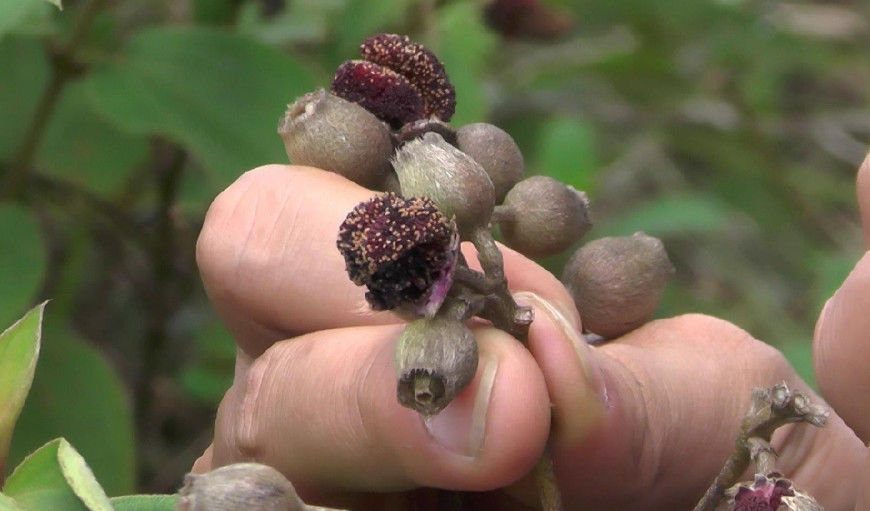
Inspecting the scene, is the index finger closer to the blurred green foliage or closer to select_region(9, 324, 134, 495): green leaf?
the blurred green foliage

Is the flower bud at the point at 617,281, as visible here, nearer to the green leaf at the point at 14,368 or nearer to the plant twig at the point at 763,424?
the plant twig at the point at 763,424

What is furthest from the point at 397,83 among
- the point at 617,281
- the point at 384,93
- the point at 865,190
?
the point at 865,190

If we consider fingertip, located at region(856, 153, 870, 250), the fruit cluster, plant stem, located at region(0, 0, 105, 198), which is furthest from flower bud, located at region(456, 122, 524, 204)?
plant stem, located at region(0, 0, 105, 198)

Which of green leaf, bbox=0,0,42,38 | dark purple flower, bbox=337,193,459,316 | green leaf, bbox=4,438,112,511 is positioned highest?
green leaf, bbox=0,0,42,38

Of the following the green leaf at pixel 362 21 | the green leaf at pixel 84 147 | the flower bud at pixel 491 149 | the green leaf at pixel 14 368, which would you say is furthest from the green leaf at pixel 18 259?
the flower bud at pixel 491 149

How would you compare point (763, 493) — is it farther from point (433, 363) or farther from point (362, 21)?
point (362, 21)
